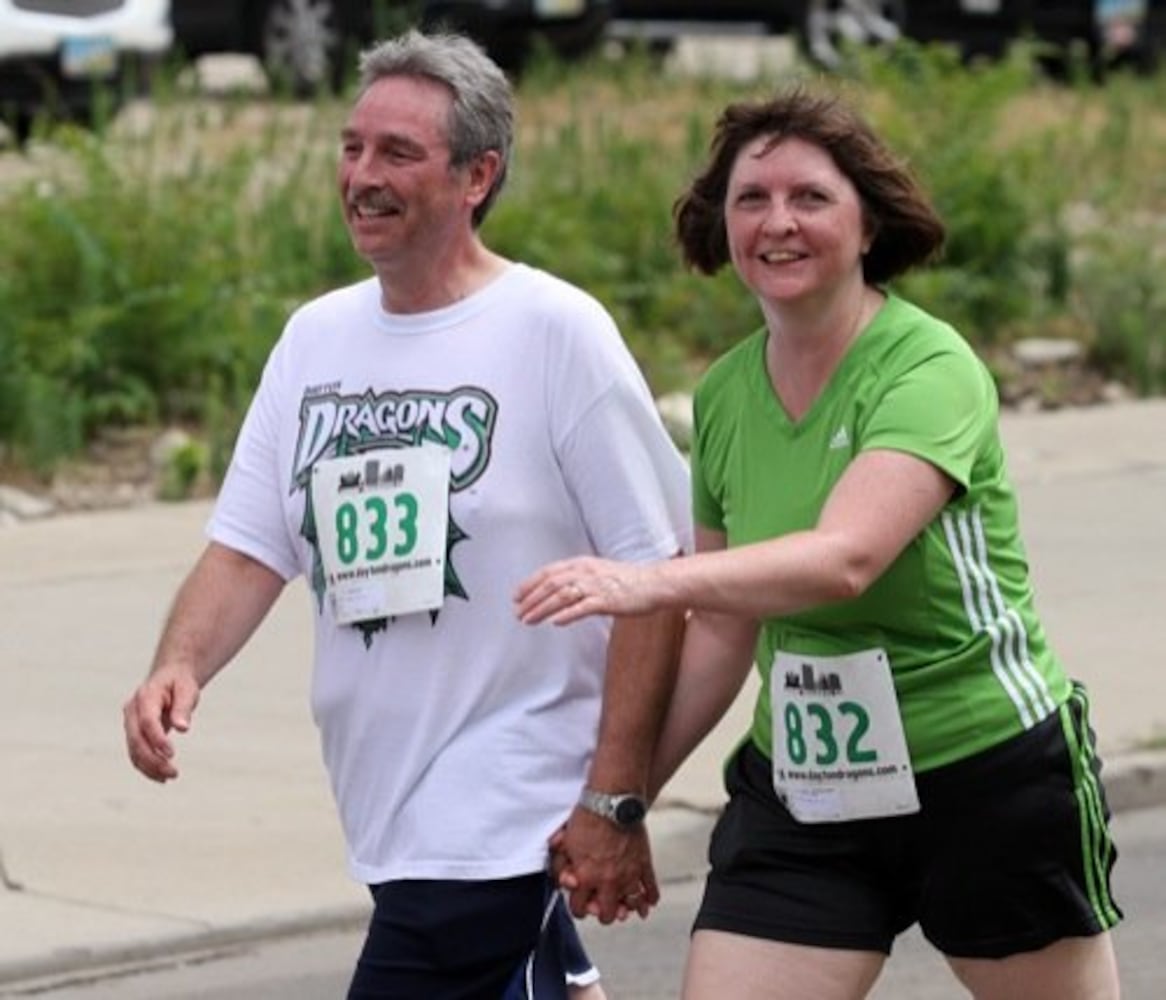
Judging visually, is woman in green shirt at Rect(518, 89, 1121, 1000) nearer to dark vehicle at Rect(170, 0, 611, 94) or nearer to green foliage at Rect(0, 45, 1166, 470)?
green foliage at Rect(0, 45, 1166, 470)

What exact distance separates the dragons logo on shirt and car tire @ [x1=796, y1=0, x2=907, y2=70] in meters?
16.3

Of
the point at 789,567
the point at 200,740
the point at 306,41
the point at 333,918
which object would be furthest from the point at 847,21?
the point at 789,567

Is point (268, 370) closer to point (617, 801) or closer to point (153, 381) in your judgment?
point (617, 801)

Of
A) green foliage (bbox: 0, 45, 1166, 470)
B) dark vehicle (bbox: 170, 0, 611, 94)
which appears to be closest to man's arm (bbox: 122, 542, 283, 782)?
green foliage (bbox: 0, 45, 1166, 470)

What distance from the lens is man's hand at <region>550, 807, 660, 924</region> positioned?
175 inches

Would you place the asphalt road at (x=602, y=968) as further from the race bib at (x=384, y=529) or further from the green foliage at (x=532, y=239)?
the green foliage at (x=532, y=239)

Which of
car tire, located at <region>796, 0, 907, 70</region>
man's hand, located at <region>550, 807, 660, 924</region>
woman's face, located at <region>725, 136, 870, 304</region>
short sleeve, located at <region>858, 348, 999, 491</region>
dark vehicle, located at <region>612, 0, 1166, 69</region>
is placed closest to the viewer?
short sleeve, located at <region>858, 348, 999, 491</region>

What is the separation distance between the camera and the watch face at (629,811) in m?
4.44

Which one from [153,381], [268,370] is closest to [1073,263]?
[153,381]

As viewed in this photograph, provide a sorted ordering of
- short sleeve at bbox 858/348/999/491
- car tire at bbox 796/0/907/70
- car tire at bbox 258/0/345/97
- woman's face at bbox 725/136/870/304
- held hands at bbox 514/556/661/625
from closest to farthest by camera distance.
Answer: held hands at bbox 514/556/661/625 → short sleeve at bbox 858/348/999/491 → woman's face at bbox 725/136/870/304 → car tire at bbox 258/0/345/97 → car tire at bbox 796/0/907/70

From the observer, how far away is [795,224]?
4.35 meters

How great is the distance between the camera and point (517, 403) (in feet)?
14.7

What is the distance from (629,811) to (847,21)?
17422 mm

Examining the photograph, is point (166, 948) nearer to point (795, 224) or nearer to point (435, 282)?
point (435, 282)
